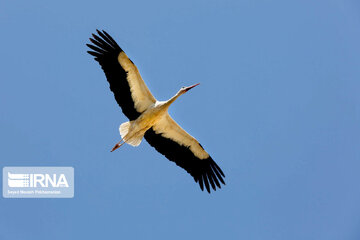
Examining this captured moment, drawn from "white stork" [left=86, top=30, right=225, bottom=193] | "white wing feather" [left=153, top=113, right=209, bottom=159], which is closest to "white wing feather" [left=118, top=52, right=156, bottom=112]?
"white stork" [left=86, top=30, right=225, bottom=193]

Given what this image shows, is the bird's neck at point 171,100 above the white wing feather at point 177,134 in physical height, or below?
above

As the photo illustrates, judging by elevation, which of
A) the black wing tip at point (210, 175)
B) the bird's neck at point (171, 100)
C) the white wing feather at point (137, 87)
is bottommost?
the black wing tip at point (210, 175)

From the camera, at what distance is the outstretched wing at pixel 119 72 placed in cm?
1505

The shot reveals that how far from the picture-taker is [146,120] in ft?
50.6

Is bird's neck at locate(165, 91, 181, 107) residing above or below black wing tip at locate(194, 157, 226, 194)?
above

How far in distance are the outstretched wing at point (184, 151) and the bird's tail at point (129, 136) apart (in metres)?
0.36

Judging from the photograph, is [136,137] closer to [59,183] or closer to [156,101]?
[156,101]

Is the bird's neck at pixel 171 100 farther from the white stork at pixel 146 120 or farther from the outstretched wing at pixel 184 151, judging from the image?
the outstretched wing at pixel 184 151

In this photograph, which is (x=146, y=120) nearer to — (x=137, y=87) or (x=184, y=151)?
(x=137, y=87)

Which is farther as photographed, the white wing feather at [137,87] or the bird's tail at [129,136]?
the bird's tail at [129,136]

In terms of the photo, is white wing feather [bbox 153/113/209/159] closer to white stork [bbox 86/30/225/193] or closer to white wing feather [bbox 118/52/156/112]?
white stork [bbox 86/30/225/193]

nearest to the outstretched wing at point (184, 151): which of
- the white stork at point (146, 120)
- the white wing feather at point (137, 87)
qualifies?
the white stork at point (146, 120)

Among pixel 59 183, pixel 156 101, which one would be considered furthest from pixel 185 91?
pixel 59 183

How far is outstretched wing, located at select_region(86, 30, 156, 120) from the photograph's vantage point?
15047 mm
